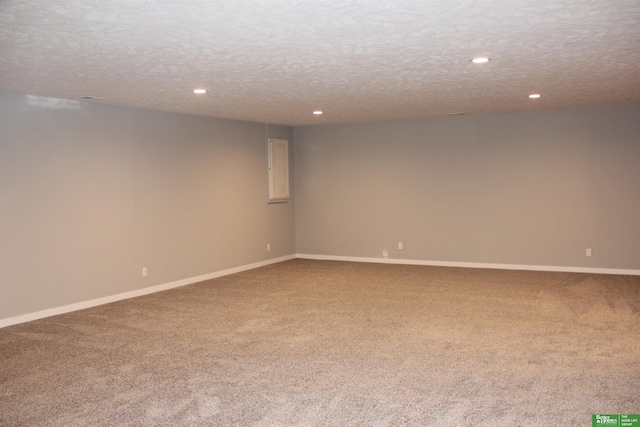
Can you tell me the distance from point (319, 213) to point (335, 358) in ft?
18.9

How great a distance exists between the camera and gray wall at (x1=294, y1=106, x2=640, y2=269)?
813cm

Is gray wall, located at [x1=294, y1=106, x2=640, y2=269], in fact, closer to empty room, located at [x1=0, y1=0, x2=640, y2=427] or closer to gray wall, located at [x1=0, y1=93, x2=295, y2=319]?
empty room, located at [x1=0, y1=0, x2=640, y2=427]

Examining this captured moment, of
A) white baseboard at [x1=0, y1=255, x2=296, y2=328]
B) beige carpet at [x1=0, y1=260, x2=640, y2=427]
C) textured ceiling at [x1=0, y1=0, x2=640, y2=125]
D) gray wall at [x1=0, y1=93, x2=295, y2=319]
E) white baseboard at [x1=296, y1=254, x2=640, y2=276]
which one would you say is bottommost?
beige carpet at [x1=0, y1=260, x2=640, y2=427]

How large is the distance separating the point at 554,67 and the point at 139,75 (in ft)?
11.7

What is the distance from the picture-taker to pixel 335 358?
14.9ft

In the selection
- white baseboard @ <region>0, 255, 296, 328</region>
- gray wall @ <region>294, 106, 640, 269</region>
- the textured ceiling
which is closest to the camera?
the textured ceiling

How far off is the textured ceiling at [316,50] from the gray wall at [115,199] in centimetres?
48

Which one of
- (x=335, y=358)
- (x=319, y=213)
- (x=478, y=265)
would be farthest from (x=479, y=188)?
(x=335, y=358)

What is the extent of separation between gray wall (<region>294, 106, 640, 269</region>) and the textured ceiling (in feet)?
4.91

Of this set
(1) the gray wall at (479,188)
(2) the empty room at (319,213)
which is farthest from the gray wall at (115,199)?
(1) the gray wall at (479,188)

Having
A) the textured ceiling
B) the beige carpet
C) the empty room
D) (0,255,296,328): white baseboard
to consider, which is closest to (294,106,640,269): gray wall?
the empty room

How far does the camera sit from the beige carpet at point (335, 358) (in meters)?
3.54

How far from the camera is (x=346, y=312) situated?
611 centimetres

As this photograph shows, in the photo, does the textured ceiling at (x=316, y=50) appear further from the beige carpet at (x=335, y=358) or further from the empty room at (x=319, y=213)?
the beige carpet at (x=335, y=358)
